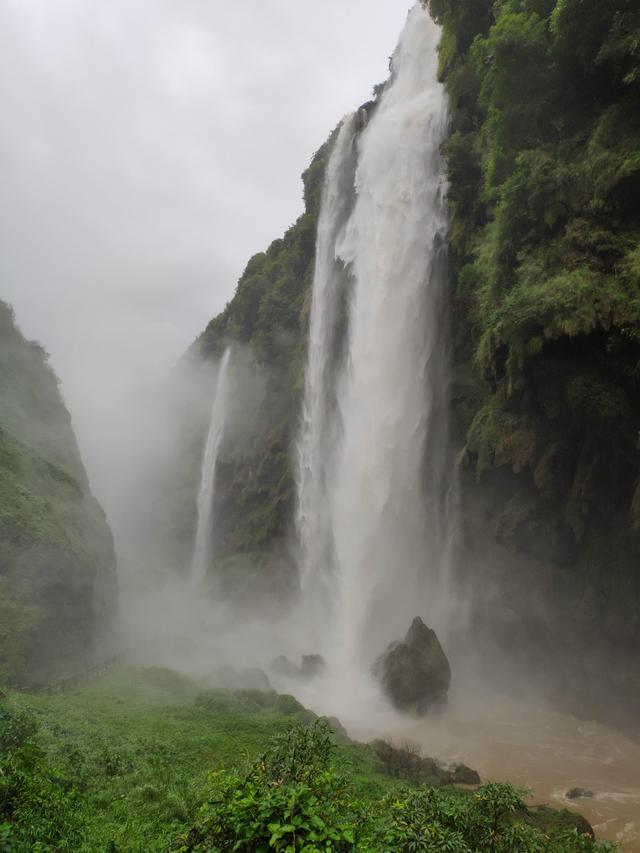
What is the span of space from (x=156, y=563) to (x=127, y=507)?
18.2m

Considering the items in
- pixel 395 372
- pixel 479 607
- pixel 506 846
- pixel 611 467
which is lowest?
pixel 506 846

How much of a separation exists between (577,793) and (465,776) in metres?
2.51

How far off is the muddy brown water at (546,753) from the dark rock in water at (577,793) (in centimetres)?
10

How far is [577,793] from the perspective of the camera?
12.3 metres

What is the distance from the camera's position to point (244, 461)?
4681 cm

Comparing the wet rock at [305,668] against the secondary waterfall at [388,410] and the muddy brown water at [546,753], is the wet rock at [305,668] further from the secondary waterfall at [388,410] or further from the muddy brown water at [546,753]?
the muddy brown water at [546,753]

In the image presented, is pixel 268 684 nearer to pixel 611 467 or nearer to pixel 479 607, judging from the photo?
pixel 479 607

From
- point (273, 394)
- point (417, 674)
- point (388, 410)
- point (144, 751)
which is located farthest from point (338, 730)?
point (273, 394)

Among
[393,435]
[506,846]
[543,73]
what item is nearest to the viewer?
[506,846]

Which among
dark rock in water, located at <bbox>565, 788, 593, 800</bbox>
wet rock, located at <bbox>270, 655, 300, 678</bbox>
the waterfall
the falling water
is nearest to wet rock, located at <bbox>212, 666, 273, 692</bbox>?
wet rock, located at <bbox>270, 655, 300, 678</bbox>

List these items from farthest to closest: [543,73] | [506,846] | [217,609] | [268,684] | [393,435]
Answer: [217,609] < [393,435] < [268,684] < [543,73] < [506,846]

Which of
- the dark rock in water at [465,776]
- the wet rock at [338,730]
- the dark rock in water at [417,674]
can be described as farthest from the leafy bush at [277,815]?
the dark rock in water at [417,674]

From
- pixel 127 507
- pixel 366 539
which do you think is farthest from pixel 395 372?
pixel 127 507

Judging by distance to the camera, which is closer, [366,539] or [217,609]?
[366,539]
